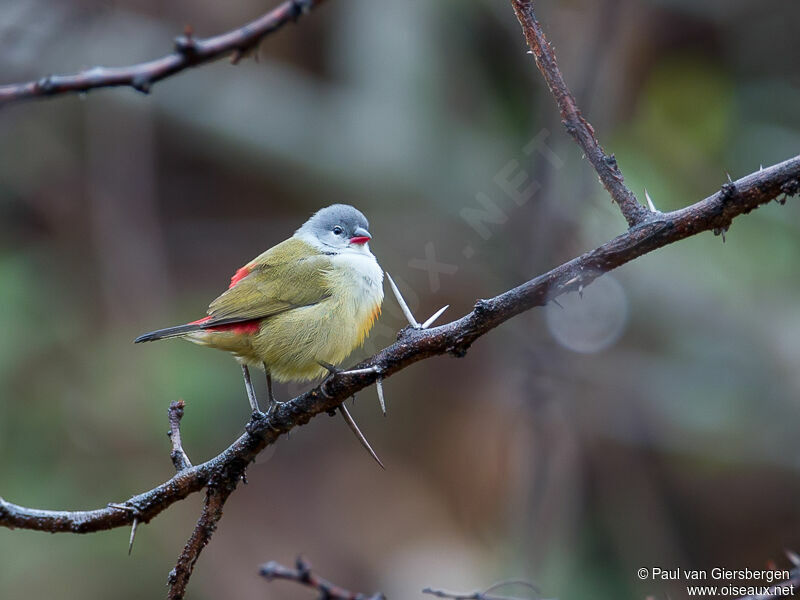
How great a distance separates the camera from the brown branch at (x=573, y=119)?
→ 7.39ft

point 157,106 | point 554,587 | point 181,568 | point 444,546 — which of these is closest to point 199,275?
point 157,106

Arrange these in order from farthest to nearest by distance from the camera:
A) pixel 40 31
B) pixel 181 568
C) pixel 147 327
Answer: pixel 147 327 < pixel 40 31 < pixel 181 568

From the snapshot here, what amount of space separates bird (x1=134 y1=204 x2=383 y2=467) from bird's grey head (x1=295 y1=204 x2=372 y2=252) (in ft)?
0.72

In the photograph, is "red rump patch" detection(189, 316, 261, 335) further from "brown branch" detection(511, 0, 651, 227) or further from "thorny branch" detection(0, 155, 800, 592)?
"brown branch" detection(511, 0, 651, 227)

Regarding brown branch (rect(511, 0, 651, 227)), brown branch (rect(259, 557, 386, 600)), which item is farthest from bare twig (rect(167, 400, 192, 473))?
brown branch (rect(511, 0, 651, 227))

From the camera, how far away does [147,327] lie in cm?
831

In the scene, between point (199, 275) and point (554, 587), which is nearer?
point (554, 587)

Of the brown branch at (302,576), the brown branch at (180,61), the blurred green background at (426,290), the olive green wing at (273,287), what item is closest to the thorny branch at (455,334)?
the brown branch at (302,576)

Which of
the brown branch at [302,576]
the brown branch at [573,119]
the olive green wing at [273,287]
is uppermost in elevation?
the olive green wing at [273,287]

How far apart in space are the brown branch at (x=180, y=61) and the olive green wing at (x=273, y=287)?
2002 mm

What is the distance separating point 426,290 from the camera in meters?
9.39

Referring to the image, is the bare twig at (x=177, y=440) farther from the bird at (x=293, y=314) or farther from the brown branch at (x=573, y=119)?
the brown branch at (x=573, y=119)

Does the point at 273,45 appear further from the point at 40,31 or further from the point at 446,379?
the point at 446,379

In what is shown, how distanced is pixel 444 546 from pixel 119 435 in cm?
358
